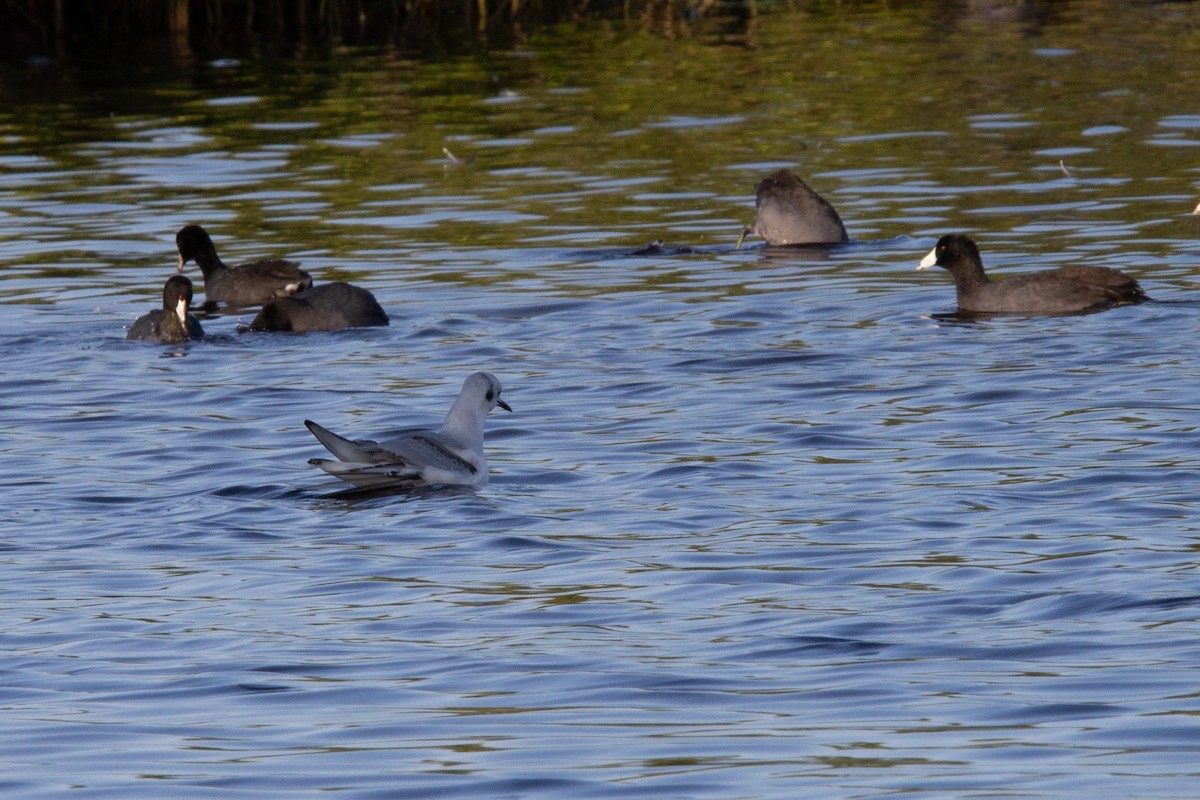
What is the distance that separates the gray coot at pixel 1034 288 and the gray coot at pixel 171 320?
5685 mm

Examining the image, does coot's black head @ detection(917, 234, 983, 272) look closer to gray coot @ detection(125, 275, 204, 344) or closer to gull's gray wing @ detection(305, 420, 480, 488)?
gray coot @ detection(125, 275, 204, 344)

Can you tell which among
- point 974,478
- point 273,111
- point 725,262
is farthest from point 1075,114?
point 974,478

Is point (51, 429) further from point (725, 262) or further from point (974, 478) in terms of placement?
point (725, 262)

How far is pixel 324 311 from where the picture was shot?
1555 cm

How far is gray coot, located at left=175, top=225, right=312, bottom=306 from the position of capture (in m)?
16.9

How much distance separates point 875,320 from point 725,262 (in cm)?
339

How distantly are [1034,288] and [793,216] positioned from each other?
12.7ft

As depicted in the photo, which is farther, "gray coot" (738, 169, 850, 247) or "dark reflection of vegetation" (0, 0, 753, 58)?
"dark reflection of vegetation" (0, 0, 753, 58)

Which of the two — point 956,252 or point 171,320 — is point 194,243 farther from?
point 956,252

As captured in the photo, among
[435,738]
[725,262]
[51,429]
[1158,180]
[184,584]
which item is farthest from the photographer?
[1158,180]

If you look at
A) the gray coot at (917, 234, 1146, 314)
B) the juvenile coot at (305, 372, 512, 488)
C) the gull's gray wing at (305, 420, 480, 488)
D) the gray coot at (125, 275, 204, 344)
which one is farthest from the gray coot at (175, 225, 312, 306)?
the gull's gray wing at (305, 420, 480, 488)

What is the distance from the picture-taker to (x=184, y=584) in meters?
8.88

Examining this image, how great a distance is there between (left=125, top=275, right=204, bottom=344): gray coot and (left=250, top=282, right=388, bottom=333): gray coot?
62 centimetres

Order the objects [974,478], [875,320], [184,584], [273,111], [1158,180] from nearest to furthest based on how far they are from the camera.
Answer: [184,584]
[974,478]
[875,320]
[1158,180]
[273,111]
